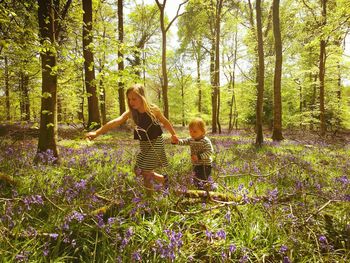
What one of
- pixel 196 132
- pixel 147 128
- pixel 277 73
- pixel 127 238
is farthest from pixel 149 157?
pixel 277 73

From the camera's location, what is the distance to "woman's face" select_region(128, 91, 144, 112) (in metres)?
4.12

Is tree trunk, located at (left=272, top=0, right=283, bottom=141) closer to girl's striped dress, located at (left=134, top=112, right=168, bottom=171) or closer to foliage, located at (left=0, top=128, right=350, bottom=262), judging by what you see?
foliage, located at (left=0, top=128, right=350, bottom=262)

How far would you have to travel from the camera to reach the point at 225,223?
3.00 meters

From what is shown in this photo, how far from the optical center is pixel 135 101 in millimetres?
4188

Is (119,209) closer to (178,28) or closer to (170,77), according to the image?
(178,28)

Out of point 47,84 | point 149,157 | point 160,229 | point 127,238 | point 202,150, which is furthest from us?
point 47,84

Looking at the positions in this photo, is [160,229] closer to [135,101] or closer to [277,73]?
[135,101]

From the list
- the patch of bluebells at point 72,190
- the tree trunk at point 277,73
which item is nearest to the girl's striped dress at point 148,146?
the patch of bluebells at point 72,190

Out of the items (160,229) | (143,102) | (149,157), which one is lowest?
(160,229)

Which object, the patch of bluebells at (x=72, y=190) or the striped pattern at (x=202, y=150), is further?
the striped pattern at (x=202, y=150)

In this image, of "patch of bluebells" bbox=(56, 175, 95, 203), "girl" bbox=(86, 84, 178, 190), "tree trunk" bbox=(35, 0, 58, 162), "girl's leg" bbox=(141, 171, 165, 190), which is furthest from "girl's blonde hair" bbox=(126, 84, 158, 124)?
"tree trunk" bbox=(35, 0, 58, 162)

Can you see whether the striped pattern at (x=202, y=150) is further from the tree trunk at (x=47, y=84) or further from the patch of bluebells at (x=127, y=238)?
the tree trunk at (x=47, y=84)

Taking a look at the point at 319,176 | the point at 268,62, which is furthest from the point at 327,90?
the point at 319,176

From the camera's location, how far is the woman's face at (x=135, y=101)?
4.12 m
